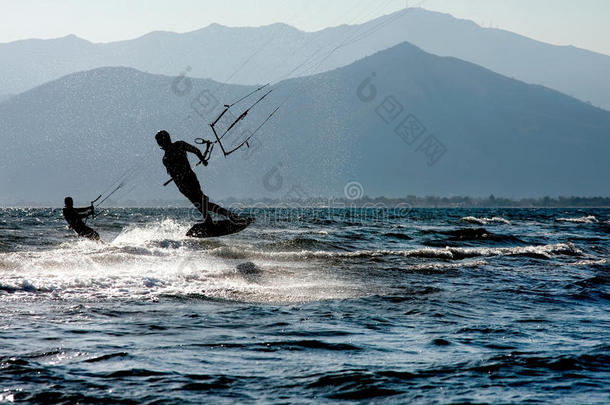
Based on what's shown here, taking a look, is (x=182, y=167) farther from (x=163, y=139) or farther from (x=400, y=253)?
(x=400, y=253)

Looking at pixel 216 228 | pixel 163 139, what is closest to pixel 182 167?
pixel 163 139

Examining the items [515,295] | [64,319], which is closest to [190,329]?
[64,319]

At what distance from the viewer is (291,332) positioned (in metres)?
9.96

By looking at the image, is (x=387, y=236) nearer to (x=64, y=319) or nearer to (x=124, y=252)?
(x=124, y=252)

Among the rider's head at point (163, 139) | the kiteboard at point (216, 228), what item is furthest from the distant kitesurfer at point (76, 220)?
the rider's head at point (163, 139)

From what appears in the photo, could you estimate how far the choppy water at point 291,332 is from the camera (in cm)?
724

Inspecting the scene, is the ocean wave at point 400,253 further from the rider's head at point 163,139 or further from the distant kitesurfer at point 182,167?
the rider's head at point 163,139

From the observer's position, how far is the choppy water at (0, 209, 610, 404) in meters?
7.24

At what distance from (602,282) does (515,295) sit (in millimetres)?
3918

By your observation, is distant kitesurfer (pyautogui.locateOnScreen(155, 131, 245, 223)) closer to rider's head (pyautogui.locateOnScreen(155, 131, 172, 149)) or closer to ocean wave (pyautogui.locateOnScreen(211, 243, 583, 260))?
rider's head (pyautogui.locateOnScreen(155, 131, 172, 149))

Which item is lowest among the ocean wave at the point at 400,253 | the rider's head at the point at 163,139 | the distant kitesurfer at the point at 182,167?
the ocean wave at the point at 400,253

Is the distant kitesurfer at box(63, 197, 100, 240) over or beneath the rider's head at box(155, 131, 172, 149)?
beneath

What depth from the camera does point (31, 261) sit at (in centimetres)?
1673

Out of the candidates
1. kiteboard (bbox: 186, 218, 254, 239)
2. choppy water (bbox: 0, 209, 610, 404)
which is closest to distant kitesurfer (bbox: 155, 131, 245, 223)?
kiteboard (bbox: 186, 218, 254, 239)
